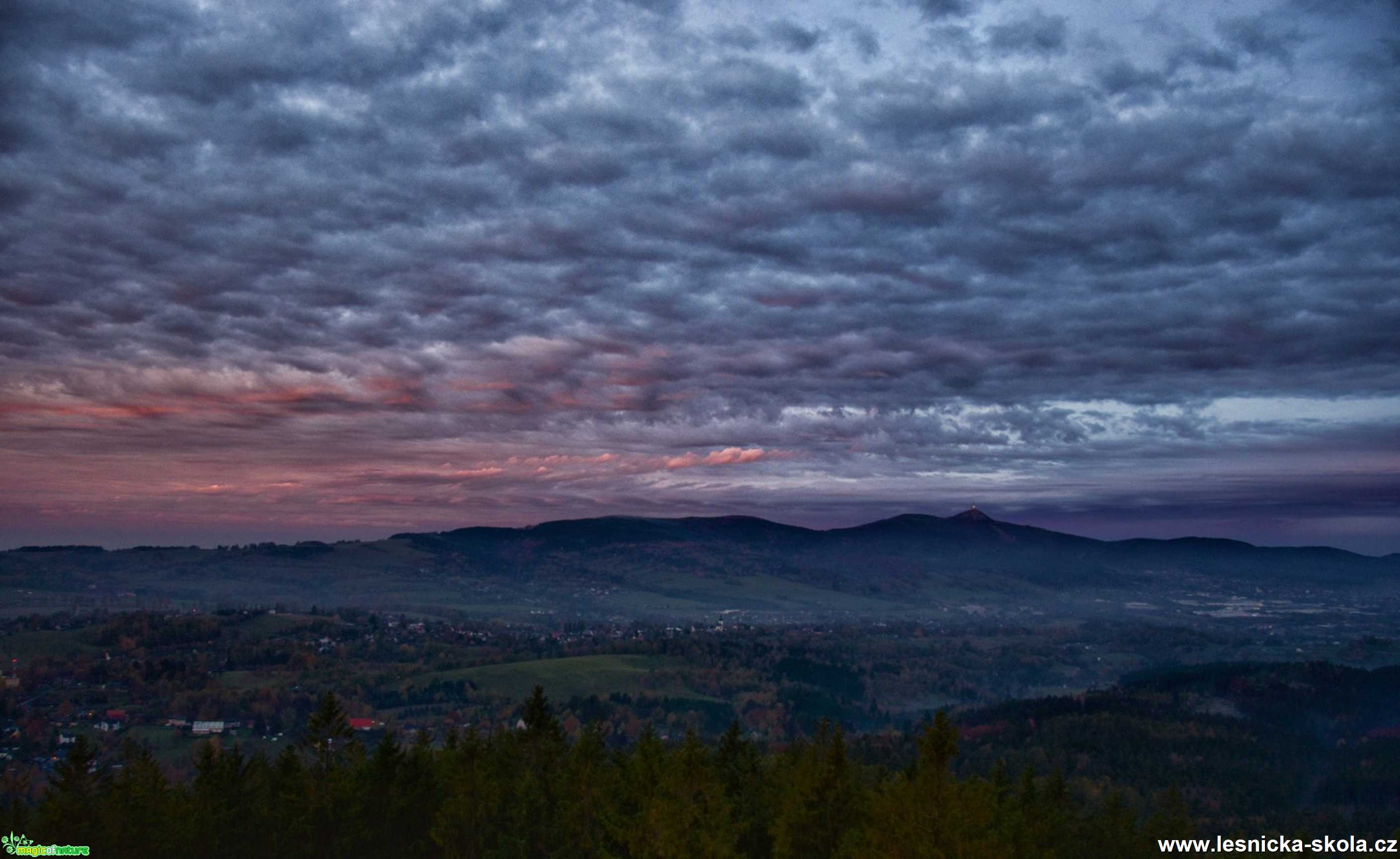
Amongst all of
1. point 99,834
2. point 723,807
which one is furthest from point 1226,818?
point 99,834

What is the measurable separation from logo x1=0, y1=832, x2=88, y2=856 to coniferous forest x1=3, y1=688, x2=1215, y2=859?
20.5 inches

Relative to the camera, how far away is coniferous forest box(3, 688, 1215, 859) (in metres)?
33.5

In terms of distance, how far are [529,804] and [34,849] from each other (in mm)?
19590

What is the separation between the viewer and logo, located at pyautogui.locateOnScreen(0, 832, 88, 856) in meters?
33.4

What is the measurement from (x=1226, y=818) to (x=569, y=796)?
117042mm

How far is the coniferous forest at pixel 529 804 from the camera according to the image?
33.5 meters

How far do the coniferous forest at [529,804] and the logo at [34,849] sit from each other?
0.52 metres

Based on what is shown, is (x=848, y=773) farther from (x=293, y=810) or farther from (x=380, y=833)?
(x=293, y=810)

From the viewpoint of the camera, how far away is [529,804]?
42.4 m

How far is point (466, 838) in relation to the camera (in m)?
41.2

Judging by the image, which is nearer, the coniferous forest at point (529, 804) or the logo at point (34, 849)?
the logo at point (34, 849)

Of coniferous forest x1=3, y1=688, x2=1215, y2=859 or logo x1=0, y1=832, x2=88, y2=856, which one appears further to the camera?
coniferous forest x1=3, y1=688, x2=1215, y2=859

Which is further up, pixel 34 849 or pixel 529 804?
pixel 34 849

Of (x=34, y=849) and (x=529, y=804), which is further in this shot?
(x=529, y=804)
